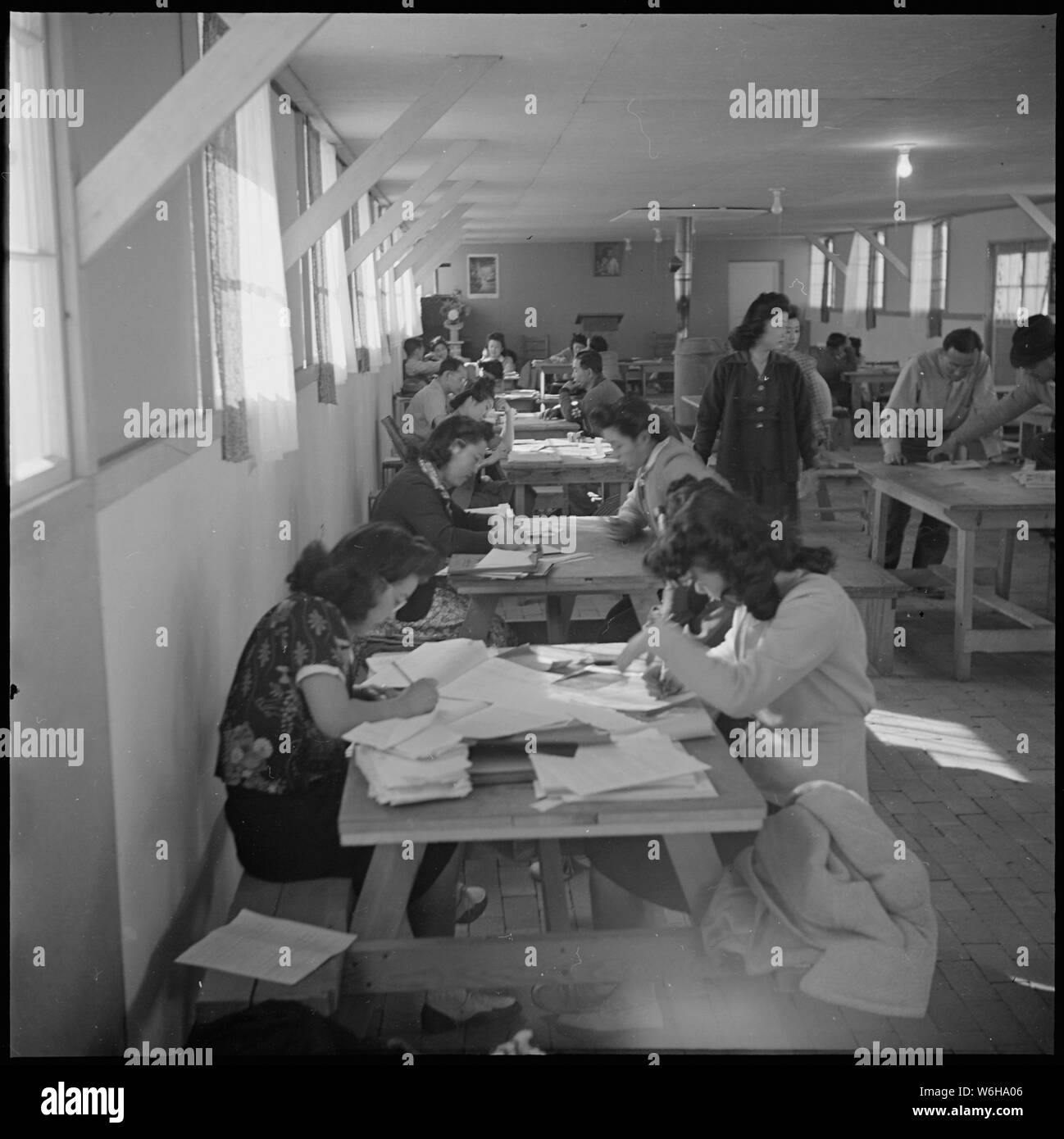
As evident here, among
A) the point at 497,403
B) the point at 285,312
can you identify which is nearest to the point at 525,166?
the point at 497,403

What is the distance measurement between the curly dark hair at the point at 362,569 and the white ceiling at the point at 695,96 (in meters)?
2.06

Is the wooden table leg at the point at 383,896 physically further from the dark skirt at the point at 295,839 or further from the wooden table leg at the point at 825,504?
the wooden table leg at the point at 825,504

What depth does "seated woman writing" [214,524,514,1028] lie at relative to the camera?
8.85 ft

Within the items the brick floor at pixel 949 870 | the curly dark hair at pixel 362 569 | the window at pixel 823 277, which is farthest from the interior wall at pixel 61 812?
the window at pixel 823 277

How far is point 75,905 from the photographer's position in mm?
2174

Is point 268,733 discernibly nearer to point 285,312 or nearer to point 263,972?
point 263,972

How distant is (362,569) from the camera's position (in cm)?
291

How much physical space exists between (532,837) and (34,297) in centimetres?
126

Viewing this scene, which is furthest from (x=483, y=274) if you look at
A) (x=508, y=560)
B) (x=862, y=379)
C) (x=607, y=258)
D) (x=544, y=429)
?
(x=508, y=560)

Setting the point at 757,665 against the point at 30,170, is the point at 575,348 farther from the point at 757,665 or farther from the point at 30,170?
the point at 30,170

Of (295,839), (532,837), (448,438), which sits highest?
(448,438)

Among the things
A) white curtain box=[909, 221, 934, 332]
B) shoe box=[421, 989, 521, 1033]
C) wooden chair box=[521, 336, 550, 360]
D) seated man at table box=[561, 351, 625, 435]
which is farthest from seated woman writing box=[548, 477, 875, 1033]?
wooden chair box=[521, 336, 550, 360]

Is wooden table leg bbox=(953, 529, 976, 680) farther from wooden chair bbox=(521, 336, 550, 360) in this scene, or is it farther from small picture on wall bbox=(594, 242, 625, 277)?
small picture on wall bbox=(594, 242, 625, 277)
